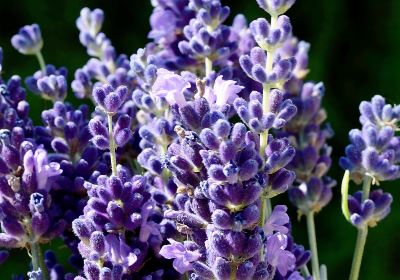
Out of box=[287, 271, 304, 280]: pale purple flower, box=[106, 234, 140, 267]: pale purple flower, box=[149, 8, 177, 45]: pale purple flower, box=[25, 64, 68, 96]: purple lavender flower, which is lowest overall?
box=[287, 271, 304, 280]: pale purple flower

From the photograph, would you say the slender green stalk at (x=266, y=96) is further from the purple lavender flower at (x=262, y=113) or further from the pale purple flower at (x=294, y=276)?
the pale purple flower at (x=294, y=276)

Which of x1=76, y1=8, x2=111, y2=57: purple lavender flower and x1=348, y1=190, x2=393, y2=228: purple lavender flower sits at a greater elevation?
x1=76, y1=8, x2=111, y2=57: purple lavender flower

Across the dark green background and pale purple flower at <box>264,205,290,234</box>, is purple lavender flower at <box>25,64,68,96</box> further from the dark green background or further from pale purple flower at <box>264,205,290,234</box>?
the dark green background

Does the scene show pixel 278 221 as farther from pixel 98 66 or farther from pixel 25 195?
pixel 98 66

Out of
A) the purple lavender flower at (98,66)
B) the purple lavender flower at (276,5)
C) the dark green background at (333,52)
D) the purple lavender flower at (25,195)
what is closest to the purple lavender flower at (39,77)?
the purple lavender flower at (98,66)

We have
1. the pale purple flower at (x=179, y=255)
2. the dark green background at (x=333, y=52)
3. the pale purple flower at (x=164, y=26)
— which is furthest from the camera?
the dark green background at (x=333, y=52)

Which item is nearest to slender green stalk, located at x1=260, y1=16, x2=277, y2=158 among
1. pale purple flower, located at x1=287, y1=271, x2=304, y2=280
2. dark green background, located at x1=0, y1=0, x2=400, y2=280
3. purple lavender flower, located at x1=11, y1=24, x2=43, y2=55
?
pale purple flower, located at x1=287, y1=271, x2=304, y2=280

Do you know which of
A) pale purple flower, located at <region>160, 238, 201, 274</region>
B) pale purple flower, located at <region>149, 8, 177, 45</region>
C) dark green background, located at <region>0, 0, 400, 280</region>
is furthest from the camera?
dark green background, located at <region>0, 0, 400, 280</region>
